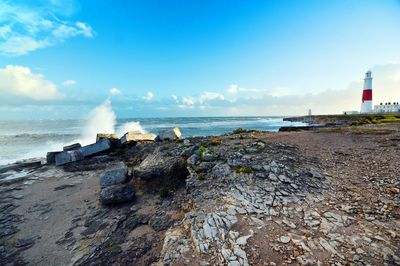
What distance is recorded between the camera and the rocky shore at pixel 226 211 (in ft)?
15.6

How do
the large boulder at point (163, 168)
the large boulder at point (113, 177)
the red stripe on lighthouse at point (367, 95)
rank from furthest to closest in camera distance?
the red stripe on lighthouse at point (367, 95)
the large boulder at point (113, 177)
the large boulder at point (163, 168)

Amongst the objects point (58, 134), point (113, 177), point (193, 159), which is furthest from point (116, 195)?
point (58, 134)

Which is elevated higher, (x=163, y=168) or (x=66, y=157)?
(x=163, y=168)

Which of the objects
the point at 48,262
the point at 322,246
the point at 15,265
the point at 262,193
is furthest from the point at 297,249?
the point at 15,265

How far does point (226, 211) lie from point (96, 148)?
49.6 ft

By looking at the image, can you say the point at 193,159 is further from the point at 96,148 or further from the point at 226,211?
the point at 96,148

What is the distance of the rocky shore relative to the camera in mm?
4746

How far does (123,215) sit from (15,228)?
4.23 m

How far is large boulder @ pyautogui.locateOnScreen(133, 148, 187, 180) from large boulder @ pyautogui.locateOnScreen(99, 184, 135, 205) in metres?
1.36

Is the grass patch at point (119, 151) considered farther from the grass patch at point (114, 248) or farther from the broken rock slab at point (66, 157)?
the grass patch at point (114, 248)

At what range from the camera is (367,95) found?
55375 mm

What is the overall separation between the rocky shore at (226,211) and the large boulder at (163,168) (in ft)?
0.17

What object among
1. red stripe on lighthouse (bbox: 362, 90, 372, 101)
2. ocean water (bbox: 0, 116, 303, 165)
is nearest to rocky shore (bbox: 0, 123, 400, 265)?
ocean water (bbox: 0, 116, 303, 165)

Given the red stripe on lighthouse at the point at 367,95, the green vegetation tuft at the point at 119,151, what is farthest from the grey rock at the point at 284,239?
the red stripe on lighthouse at the point at 367,95
